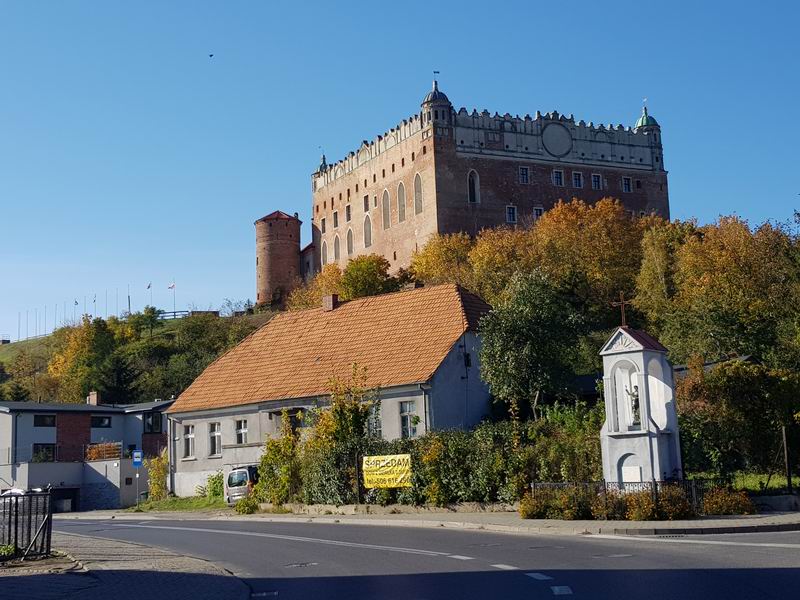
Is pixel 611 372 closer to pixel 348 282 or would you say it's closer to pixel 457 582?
pixel 457 582

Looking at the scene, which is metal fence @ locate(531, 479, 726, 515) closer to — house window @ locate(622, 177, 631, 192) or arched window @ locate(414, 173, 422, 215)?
arched window @ locate(414, 173, 422, 215)

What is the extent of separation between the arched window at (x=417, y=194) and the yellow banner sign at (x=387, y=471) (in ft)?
233

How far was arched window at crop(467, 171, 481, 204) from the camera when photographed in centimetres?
10160

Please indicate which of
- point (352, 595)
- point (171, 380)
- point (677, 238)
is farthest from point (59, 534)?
point (171, 380)


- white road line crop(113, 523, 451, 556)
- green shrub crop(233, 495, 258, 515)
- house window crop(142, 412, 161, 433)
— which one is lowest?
white road line crop(113, 523, 451, 556)

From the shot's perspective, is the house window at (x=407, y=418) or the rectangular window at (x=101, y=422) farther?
the rectangular window at (x=101, y=422)

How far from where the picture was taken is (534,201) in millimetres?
104500

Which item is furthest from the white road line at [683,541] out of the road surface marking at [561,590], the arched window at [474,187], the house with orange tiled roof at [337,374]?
the arched window at [474,187]

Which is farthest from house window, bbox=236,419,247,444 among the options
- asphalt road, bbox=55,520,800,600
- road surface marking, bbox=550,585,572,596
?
road surface marking, bbox=550,585,572,596

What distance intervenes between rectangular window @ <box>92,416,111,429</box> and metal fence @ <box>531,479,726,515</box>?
145ft

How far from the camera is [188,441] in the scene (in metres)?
47.7

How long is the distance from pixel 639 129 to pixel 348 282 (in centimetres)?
3890

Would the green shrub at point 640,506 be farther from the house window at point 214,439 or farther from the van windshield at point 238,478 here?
the house window at point 214,439

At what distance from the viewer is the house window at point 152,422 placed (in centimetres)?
6575
